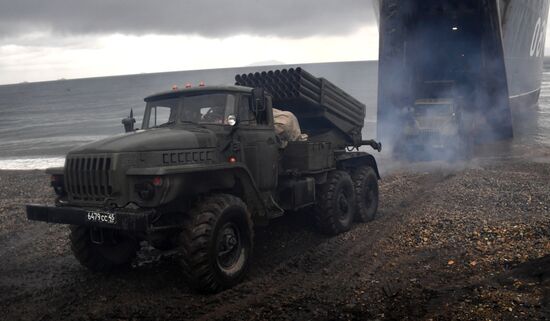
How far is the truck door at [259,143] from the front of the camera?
6.69 metres

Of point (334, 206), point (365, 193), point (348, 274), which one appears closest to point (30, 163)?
point (365, 193)

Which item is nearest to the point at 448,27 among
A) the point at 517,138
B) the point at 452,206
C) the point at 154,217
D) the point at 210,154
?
A: the point at 517,138

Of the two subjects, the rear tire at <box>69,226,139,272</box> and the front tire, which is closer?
the front tire

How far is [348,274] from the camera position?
631 centimetres

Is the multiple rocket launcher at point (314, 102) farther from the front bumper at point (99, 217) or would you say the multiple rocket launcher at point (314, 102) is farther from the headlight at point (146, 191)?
the front bumper at point (99, 217)

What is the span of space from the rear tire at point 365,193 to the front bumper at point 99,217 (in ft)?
16.3

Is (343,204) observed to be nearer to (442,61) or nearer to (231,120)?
(231,120)

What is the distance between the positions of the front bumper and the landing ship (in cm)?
1478

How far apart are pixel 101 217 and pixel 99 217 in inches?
1.3

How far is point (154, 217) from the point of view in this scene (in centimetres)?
529

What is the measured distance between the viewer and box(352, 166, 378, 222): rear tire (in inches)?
361

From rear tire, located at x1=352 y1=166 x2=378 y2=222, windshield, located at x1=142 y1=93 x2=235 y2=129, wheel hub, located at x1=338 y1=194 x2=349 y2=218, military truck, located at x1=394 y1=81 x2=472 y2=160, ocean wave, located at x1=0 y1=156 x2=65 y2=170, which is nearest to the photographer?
windshield, located at x1=142 y1=93 x2=235 y2=129

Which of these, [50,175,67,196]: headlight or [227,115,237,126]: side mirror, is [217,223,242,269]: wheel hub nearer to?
[227,115,237,126]: side mirror

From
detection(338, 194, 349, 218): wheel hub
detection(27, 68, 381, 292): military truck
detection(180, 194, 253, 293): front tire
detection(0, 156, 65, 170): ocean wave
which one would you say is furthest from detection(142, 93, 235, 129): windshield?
detection(0, 156, 65, 170): ocean wave
